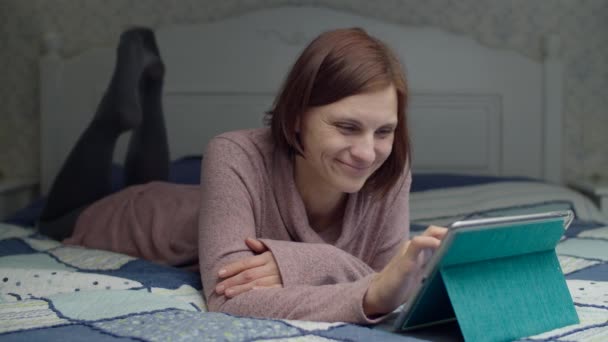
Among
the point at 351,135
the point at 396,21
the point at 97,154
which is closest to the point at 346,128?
the point at 351,135

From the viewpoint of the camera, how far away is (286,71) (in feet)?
9.12

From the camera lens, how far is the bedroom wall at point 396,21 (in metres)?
2.88

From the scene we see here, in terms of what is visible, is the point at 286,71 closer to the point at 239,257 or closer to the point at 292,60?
the point at 292,60

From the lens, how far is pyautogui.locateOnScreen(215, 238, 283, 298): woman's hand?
0.98m

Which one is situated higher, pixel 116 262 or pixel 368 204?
pixel 368 204

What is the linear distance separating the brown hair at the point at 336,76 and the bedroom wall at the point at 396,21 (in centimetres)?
186

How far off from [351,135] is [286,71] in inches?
70.6

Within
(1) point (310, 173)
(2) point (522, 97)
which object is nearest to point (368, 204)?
(1) point (310, 173)

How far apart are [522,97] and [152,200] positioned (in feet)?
5.56

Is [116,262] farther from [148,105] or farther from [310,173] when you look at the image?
[148,105]

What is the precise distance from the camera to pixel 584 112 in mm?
2914

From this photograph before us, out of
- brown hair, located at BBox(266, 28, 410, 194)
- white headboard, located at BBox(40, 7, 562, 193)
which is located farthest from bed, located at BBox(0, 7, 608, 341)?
brown hair, located at BBox(266, 28, 410, 194)

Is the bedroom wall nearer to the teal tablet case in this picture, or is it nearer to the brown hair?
the brown hair

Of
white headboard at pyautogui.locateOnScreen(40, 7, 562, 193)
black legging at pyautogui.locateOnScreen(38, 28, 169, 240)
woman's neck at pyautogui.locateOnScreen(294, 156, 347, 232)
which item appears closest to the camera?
woman's neck at pyautogui.locateOnScreen(294, 156, 347, 232)
